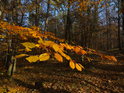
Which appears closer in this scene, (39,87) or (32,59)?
(32,59)

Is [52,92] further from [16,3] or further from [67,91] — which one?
[16,3]

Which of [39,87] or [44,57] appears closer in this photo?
[44,57]

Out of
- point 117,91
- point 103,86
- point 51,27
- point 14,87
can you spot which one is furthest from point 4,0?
point 51,27

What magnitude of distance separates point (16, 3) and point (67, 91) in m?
5.86

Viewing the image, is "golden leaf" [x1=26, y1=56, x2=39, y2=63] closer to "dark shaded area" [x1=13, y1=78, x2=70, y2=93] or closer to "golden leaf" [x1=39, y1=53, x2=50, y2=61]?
"golden leaf" [x1=39, y1=53, x2=50, y2=61]

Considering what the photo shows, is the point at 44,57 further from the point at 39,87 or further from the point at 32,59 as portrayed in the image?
the point at 39,87

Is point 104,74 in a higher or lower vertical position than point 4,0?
lower

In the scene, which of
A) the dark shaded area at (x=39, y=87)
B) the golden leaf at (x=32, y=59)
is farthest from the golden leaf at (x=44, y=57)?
the dark shaded area at (x=39, y=87)

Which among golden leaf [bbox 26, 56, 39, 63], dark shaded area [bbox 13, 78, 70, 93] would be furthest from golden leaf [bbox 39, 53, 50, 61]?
dark shaded area [bbox 13, 78, 70, 93]

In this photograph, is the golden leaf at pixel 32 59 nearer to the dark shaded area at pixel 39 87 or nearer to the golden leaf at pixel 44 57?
the golden leaf at pixel 44 57

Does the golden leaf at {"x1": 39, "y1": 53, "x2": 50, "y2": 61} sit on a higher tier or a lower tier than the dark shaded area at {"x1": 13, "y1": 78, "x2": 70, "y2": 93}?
higher

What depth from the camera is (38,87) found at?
524cm

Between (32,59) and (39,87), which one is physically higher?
(32,59)

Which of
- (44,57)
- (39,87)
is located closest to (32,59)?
(44,57)
